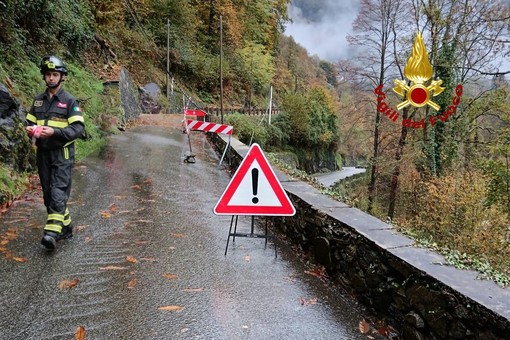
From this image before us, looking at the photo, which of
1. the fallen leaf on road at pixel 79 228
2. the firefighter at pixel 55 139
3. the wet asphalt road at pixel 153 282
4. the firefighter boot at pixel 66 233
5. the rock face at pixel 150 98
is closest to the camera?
the wet asphalt road at pixel 153 282

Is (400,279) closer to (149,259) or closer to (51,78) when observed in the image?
(149,259)

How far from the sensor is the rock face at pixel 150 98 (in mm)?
29359

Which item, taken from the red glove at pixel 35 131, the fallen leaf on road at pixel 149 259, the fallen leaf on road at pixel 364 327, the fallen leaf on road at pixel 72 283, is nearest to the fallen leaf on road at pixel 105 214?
the fallen leaf on road at pixel 149 259

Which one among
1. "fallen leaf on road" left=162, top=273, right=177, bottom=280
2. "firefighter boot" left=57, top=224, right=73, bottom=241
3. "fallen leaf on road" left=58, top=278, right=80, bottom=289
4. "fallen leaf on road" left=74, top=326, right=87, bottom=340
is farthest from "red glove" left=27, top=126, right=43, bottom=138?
"fallen leaf on road" left=74, top=326, right=87, bottom=340

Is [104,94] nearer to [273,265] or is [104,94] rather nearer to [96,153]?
[96,153]

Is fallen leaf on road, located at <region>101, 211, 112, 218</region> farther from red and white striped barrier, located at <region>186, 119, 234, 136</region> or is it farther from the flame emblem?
the flame emblem

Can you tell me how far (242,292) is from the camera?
3740mm

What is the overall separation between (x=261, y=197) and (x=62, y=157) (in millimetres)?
2265

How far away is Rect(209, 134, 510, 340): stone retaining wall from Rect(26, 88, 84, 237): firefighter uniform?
9.44 ft

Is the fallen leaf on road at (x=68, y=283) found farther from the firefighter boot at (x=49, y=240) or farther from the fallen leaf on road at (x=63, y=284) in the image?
the firefighter boot at (x=49, y=240)

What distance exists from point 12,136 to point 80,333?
4763 millimetres

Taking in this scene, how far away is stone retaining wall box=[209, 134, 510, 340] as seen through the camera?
2.45 meters

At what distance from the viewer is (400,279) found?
315cm

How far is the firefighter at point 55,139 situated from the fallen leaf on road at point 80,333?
162cm
